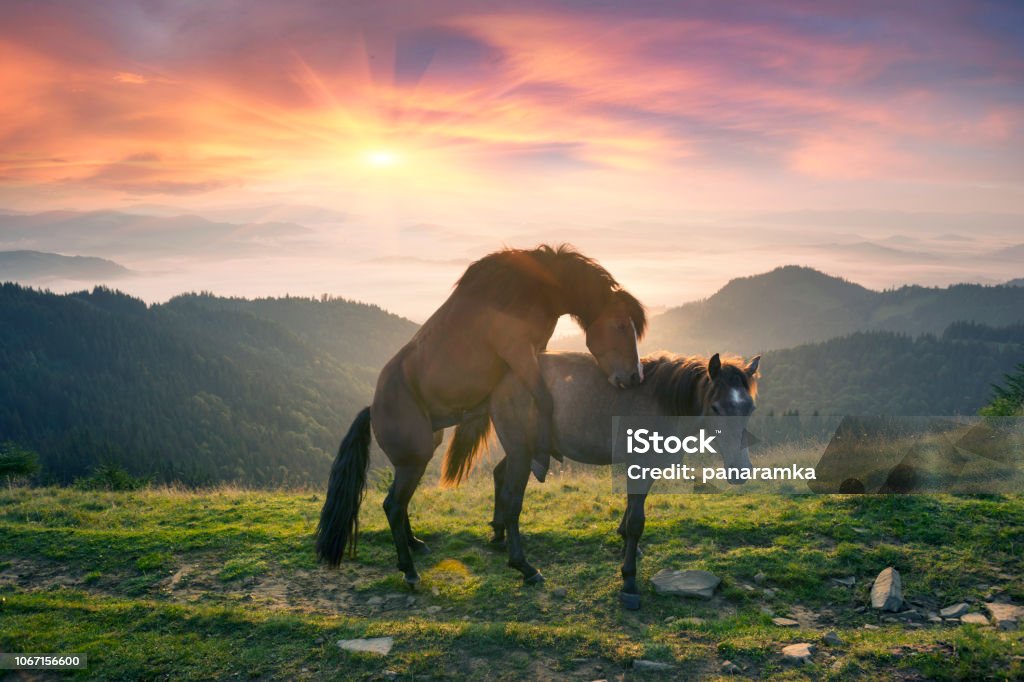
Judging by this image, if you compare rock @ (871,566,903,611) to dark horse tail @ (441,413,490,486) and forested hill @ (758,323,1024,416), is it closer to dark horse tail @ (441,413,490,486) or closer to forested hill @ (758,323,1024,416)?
dark horse tail @ (441,413,490,486)

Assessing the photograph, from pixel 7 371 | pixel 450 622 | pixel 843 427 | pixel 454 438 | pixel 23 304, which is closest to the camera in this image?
pixel 450 622

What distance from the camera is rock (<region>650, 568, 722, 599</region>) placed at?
7.38 meters

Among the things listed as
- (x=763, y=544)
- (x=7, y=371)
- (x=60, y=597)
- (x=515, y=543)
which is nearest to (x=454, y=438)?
(x=515, y=543)

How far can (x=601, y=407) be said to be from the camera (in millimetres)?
8258

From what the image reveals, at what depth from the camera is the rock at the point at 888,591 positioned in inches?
275

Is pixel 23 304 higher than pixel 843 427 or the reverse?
higher

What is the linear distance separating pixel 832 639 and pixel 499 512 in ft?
15.4

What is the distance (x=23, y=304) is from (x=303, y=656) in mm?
222340

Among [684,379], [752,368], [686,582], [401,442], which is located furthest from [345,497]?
[752,368]

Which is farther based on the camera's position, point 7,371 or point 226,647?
point 7,371

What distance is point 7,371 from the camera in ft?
483

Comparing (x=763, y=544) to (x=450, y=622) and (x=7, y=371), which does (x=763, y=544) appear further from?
(x=7, y=371)

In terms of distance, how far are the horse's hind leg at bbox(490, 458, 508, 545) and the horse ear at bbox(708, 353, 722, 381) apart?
11.3 feet

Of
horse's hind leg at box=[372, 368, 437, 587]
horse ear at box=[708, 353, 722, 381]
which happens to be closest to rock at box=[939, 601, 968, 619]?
horse ear at box=[708, 353, 722, 381]
